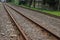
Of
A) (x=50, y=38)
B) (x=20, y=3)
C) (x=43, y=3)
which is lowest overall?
(x=20, y=3)

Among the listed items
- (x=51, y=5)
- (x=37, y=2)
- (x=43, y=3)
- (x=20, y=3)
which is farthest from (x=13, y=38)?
(x=20, y=3)

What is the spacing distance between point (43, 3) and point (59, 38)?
30.9 meters

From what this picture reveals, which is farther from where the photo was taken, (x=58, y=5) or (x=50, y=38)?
(x=58, y=5)

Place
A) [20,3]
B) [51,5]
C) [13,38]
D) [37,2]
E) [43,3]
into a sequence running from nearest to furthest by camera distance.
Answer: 1. [13,38]
2. [51,5]
3. [43,3]
4. [37,2]
5. [20,3]

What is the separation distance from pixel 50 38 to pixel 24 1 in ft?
182

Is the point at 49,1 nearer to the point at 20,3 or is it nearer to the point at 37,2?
the point at 37,2

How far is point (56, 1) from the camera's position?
35.2 metres

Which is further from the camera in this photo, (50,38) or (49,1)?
(49,1)

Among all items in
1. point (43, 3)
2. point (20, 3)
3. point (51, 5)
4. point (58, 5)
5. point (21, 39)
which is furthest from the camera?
point (20, 3)

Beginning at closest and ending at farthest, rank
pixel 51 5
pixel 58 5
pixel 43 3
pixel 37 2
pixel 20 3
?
pixel 58 5 → pixel 51 5 → pixel 43 3 → pixel 37 2 → pixel 20 3

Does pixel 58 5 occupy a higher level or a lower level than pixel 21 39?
lower

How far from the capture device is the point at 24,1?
214ft

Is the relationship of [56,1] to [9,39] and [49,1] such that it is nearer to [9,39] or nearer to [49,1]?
[49,1]

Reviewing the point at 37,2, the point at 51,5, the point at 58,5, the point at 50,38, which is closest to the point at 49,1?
the point at 51,5
